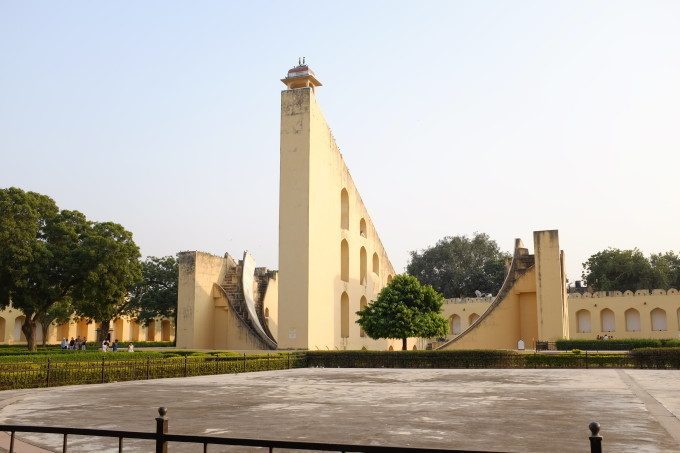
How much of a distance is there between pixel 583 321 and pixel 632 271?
10.4 meters

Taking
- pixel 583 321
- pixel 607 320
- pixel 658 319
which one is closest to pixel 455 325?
pixel 583 321

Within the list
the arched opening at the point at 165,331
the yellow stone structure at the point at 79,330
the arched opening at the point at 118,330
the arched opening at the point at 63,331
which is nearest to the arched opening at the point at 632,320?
the yellow stone structure at the point at 79,330

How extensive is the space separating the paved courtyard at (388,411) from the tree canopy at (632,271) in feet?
122

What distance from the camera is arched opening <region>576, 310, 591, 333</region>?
135 ft

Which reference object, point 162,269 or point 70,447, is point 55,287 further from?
point 70,447

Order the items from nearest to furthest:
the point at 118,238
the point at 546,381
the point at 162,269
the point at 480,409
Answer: the point at 480,409
the point at 546,381
the point at 118,238
the point at 162,269

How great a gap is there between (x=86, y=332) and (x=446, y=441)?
51.6 metres

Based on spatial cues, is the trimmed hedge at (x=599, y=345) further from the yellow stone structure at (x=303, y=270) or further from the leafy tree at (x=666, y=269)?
the leafy tree at (x=666, y=269)

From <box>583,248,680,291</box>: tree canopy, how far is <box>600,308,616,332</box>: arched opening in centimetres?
927

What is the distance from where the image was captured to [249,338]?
100ft

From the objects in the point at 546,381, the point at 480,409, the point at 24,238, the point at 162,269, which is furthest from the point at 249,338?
the point at 480,409

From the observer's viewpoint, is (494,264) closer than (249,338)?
No

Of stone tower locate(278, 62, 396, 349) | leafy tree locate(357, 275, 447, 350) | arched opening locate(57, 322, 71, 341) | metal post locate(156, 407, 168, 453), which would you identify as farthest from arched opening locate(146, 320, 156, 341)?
metal post locate(156, 407, 168, 453)

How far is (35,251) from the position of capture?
26250 millimetres
